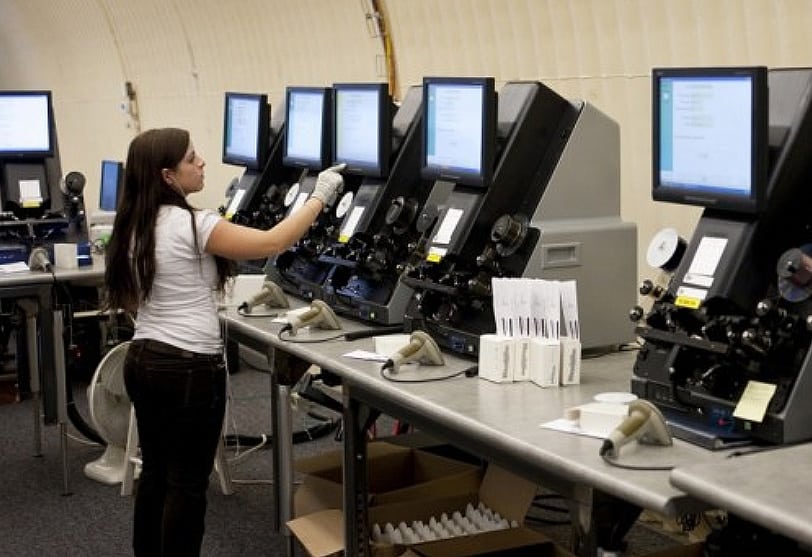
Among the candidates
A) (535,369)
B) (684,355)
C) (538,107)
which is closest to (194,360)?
(535,369)

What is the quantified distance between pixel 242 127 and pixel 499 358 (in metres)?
2.56

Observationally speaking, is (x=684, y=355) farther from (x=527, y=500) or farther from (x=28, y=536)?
(x=28, y=536)

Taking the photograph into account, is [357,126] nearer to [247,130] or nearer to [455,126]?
[455,126]

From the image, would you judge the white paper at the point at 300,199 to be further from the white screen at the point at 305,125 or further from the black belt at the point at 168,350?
the black belt at the point at 168,350

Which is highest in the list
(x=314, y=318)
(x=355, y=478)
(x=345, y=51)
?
(x=345, y=51)

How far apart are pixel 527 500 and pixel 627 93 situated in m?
1.75

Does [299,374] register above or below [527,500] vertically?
above

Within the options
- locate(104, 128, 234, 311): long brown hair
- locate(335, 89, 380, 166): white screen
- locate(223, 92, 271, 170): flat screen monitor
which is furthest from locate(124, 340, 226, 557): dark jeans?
locate(223, 92, 271, 170): flat screen monitor

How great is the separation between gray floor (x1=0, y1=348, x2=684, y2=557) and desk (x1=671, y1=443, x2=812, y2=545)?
78.4 inches

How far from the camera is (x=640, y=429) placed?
8.55 ft

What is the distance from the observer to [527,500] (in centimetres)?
383

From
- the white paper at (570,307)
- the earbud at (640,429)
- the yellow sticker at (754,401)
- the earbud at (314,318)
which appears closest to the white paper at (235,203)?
the earbud at (314,318)

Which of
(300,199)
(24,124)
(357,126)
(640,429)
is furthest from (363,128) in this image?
(24,124)

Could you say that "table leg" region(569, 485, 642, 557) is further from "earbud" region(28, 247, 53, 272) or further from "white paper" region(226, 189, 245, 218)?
"earbud" region(28, 247, 53, 272)
